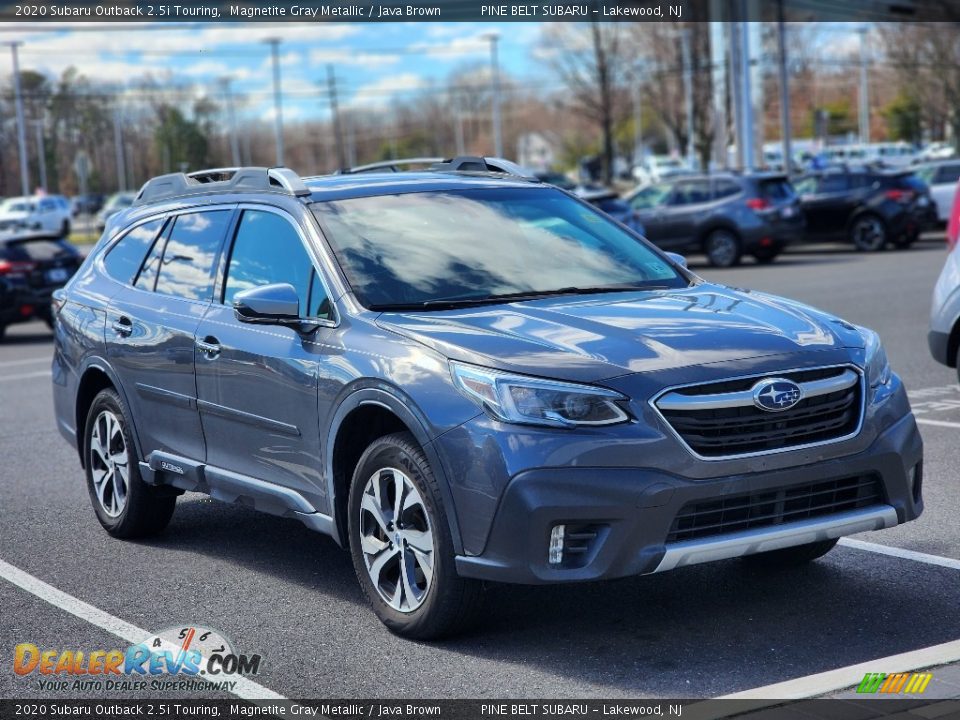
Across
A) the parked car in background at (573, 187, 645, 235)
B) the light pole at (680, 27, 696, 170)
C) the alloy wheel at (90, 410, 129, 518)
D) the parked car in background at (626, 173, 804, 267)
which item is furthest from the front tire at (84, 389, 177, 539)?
the light pole at (680, 27, 696, 170)

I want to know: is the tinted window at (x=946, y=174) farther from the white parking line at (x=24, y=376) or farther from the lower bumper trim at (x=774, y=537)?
the lower bumper trim at (x=774, y=537)

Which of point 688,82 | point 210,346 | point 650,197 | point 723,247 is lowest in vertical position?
point 723,247

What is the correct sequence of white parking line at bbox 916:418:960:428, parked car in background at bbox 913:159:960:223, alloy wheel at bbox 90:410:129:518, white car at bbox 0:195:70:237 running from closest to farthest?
alloy wheel at bbox 90:410:129:518 < white parking line at bbox 916:418:960:428 < parked car in background at bbox 913:159:960:223 < white car at bbox 0:195:70:237

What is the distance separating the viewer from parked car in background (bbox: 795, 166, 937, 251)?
2764cm

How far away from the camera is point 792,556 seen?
600cm

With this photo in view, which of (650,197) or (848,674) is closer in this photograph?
(848,674)

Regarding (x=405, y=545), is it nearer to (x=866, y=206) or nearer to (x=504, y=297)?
(x=504, y=297)

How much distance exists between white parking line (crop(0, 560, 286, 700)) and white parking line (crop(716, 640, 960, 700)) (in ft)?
→ 5.08

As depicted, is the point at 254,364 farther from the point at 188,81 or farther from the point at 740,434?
the point at 188,81

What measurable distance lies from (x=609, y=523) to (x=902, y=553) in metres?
2.06

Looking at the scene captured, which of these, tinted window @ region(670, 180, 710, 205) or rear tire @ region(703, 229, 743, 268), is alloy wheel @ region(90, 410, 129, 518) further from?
tinted window @ region(670, 180, 710, 205)

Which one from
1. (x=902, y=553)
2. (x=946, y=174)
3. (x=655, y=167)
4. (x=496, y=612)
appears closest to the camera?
(x=496, y=612)

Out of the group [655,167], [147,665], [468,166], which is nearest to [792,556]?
[468,166]

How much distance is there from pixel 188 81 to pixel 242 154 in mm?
34389
